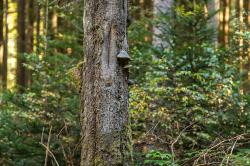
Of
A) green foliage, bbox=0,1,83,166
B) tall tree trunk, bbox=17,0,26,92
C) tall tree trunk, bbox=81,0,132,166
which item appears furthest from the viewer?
tall tree trunk, bbox=17,0,26,92

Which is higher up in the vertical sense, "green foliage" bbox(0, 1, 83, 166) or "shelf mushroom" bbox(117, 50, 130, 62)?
"shelf mushroom" bbox(117, 50, 130, 62)

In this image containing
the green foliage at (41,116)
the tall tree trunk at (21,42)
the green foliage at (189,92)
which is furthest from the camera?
the tall tree trunk at (21,42)

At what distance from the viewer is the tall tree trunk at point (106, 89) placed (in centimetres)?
497

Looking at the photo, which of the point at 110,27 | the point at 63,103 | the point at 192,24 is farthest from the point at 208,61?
the point at 110,27

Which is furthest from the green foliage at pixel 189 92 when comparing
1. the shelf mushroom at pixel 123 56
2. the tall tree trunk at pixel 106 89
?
the shelf mushroom at pixel 123 56

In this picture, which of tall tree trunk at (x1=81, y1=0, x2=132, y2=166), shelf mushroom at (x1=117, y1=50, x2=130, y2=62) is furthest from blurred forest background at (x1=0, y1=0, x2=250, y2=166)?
shelf mushroom at (x1=117, y1=50, x2=130, y2=62)

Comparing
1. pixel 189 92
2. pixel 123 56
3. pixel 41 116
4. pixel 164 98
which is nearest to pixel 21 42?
pixel 41 116

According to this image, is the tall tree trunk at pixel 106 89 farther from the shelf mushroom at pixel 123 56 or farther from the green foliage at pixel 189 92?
the green foliage at pixel 189 92

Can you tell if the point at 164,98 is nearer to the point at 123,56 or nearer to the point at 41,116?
the point at 41,116

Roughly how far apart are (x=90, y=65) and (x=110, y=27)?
0.50 m

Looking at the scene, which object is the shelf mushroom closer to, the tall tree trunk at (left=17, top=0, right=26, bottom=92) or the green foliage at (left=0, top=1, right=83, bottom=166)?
the green foliage at (left=0, top=1, right=83, bottom=166)

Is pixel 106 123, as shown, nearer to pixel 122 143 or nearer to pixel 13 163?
pixel 122 143

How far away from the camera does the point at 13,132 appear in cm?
980

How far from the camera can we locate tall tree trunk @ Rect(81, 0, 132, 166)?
4.97 m
